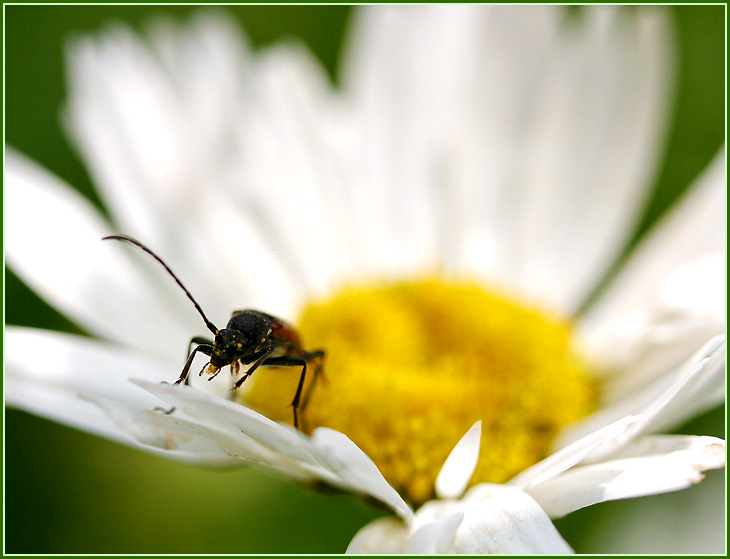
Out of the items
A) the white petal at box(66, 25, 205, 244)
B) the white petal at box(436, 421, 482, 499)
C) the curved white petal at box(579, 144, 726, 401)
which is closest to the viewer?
the white petal at box(436, 421, 482, 499)

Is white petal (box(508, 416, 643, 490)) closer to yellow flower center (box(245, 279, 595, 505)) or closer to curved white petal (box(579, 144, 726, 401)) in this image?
yellow flower center (box(245, 279, 595, 505))

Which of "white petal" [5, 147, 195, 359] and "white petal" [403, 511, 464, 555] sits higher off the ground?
"white petal" [5, 147, 195, 359]

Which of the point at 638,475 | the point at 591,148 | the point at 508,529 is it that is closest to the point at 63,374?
the point at 508,529

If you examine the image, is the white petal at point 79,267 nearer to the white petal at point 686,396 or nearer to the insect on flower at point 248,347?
the insect on flower at point 248,347

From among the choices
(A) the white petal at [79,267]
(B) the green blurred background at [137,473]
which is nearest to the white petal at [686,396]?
(B) the green blurred background at [137,473]

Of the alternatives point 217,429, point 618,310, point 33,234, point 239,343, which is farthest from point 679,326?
point 33,234

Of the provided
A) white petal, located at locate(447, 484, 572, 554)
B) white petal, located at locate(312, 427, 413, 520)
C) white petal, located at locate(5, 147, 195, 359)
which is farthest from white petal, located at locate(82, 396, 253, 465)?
white petal, located at locate(5, 147, 195, 359)

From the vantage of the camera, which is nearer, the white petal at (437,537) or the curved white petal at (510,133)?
the white petal at (437,537)
